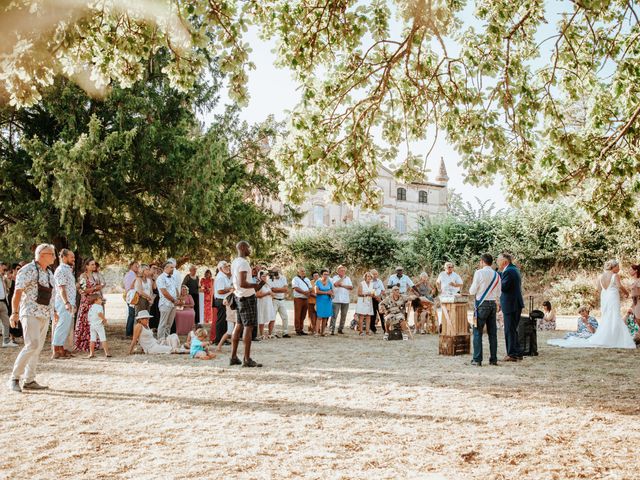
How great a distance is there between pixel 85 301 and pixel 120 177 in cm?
540

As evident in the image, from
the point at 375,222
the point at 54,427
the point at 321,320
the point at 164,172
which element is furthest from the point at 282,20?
the point at 375,222

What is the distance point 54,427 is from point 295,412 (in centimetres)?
258

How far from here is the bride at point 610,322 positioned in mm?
14227

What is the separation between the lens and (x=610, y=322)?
14391mm

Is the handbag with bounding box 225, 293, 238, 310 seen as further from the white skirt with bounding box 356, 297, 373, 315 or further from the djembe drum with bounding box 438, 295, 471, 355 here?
the white skirt with bounding box 356, 297, 373, 315

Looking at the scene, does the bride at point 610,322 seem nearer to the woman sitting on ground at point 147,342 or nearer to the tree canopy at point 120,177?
the woman sitting on ground at point 147,342

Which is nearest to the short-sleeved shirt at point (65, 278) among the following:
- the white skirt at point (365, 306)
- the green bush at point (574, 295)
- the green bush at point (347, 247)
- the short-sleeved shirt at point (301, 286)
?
the short-sleeved shirt at point (301, 286)

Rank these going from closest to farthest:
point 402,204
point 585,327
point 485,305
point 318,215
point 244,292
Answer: point 244,292, point 485,305, point 585,327, point 318,215, point 402,204

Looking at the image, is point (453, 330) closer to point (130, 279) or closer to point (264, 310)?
point (264, 310)

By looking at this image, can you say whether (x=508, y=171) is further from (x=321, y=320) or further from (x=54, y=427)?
(x=321, y=320)

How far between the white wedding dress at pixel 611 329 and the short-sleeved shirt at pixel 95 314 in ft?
35.6

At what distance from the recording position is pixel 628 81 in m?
10.0

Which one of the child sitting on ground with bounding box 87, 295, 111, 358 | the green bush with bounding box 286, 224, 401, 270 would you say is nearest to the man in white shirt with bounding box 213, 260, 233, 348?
the child sitting on ground with bounding box 87, 295, 111, 358

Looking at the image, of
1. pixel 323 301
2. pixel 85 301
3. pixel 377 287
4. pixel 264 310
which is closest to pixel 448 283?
pixel 377 287
